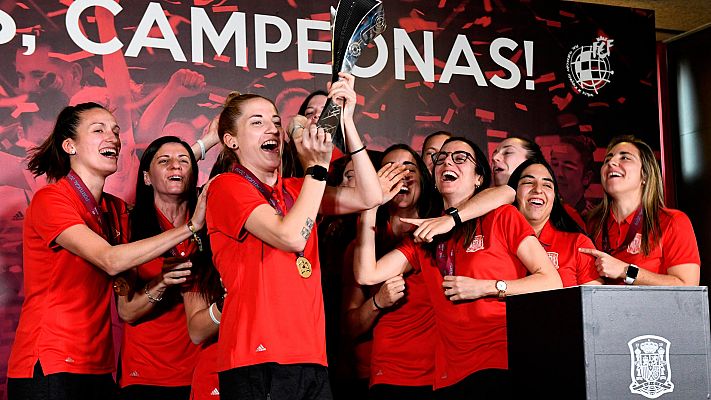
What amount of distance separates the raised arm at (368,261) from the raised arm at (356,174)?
1.66 ft

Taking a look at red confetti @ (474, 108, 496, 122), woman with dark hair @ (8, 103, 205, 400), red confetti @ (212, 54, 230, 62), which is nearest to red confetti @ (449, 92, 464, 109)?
red confetti @ (474, 108, 496, 122)

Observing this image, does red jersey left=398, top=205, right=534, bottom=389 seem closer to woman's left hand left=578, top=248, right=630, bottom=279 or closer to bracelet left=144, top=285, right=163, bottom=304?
woman's left hand left=578, top=248, right=630, bottom=279

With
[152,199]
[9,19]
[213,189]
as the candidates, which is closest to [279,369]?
[213,189]

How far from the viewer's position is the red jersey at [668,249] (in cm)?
442

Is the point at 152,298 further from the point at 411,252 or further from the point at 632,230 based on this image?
the point at 632,230

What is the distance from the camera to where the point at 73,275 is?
3719 mm

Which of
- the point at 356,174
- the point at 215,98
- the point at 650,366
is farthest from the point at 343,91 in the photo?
the point at 215,98

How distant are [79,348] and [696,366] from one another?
2.28 metres

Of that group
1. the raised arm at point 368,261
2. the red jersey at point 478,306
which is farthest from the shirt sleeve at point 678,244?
the raised arm at point 368,261

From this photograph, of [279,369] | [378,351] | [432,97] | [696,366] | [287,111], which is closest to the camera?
[696,366]

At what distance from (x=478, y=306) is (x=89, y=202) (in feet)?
5.45

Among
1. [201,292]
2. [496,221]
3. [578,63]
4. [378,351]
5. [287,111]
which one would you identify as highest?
[578,63]

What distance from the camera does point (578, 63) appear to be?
244 inches

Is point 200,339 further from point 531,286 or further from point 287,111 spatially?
point 287,111
